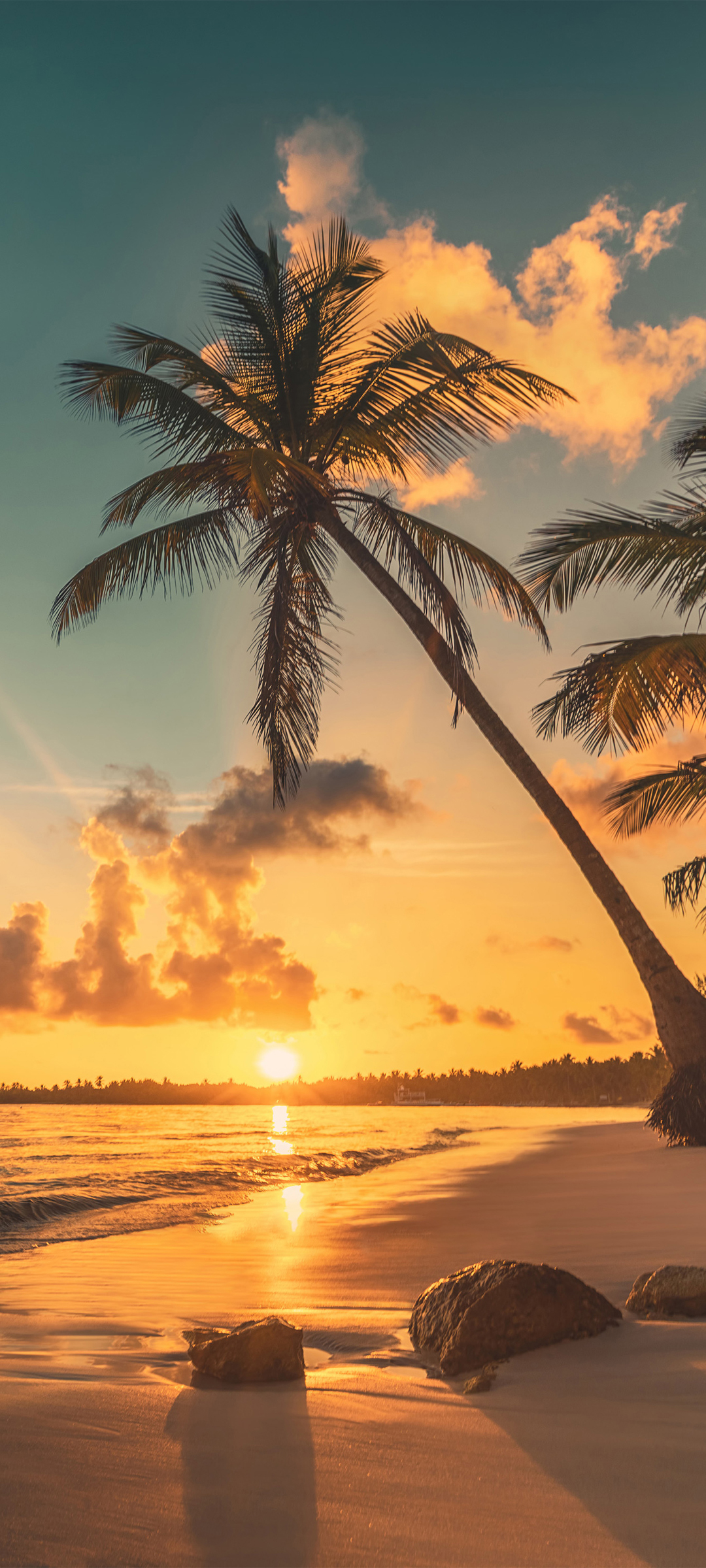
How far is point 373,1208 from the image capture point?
304 inches

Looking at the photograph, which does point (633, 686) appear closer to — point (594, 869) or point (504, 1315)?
point (594, 869)

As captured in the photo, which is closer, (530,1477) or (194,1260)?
(530,1477)

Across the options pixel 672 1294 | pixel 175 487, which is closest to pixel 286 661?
pixel 175 487

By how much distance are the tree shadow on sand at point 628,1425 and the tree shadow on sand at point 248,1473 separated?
53 cm

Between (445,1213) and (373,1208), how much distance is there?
1069 mm

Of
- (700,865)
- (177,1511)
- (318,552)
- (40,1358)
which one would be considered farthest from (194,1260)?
(700,865)

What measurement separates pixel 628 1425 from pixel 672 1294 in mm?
1163

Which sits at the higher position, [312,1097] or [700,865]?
[700,865]

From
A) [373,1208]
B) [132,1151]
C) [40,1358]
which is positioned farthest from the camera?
[132,1151]

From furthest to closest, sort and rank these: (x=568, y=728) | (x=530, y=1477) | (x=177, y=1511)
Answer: (x=568, y=728)
(x=530, y=1477)
(x=177, y=1511)

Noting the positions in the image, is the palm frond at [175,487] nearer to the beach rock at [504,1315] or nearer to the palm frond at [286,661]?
the palm frond at [286,661]

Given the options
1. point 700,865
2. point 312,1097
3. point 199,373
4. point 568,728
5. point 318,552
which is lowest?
point 312,1097

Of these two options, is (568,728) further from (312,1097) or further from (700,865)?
(312,1097)

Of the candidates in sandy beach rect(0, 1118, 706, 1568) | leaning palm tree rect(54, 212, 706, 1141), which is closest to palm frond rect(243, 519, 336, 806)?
leaning palm tree rect(54, 212, 706, 1141)
